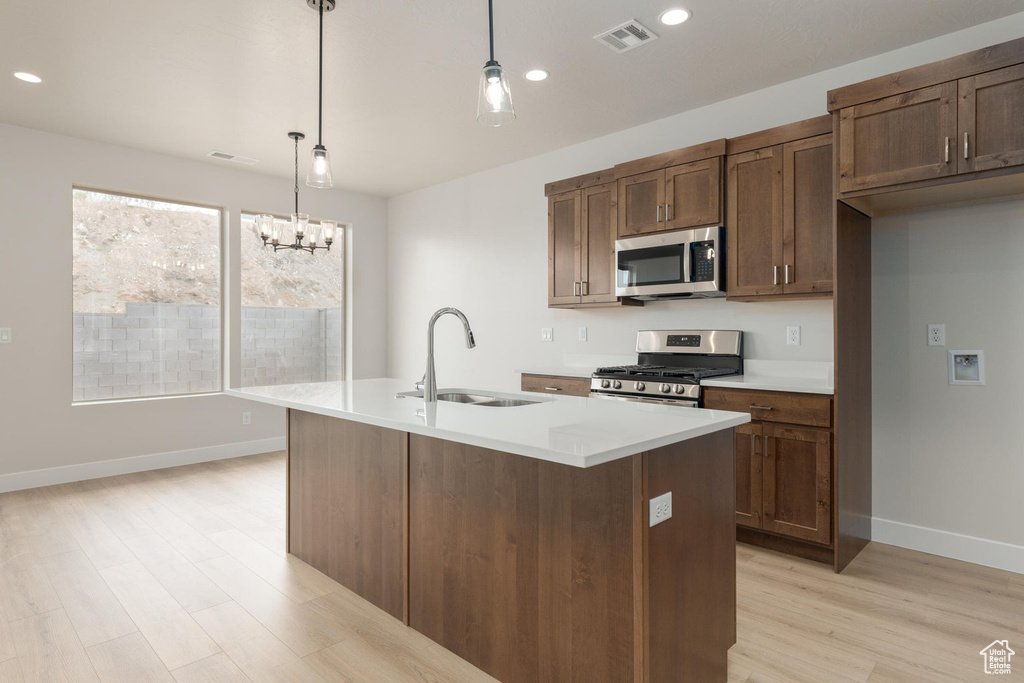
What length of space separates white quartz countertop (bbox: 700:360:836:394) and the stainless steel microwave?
1.68 feet

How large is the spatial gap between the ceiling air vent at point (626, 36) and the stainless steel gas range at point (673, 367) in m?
1.78

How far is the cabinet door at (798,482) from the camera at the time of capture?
8.93ft

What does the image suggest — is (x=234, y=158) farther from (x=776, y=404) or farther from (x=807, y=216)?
(x=776, y=404)

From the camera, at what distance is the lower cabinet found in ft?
8.95

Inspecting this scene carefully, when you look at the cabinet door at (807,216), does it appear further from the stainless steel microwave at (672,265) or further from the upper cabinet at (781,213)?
the stainless steel microwave at (672,265)

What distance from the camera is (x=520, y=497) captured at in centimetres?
178

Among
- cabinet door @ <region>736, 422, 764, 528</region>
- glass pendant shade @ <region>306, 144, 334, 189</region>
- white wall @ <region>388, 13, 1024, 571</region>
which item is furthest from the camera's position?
cabinet door @ <region>736, 422, 764, 528</region>

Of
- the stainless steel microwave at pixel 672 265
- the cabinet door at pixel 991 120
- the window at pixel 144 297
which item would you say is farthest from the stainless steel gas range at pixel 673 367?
the window at pixel 144 297

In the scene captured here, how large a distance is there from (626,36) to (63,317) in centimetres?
452

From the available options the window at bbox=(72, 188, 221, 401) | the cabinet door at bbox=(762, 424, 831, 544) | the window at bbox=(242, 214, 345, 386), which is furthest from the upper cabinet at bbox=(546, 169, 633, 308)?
the window at bbox=(72, 188, 221, 401)

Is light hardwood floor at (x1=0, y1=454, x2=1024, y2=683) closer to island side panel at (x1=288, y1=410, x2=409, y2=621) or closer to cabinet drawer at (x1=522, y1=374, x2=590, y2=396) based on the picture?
island side panel at (x1=288, y1=410, x2=409, y2=621)

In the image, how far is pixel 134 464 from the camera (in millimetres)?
4660

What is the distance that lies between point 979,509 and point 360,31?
3863 mm

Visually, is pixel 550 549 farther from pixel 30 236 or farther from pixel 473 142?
pixel 30 236
